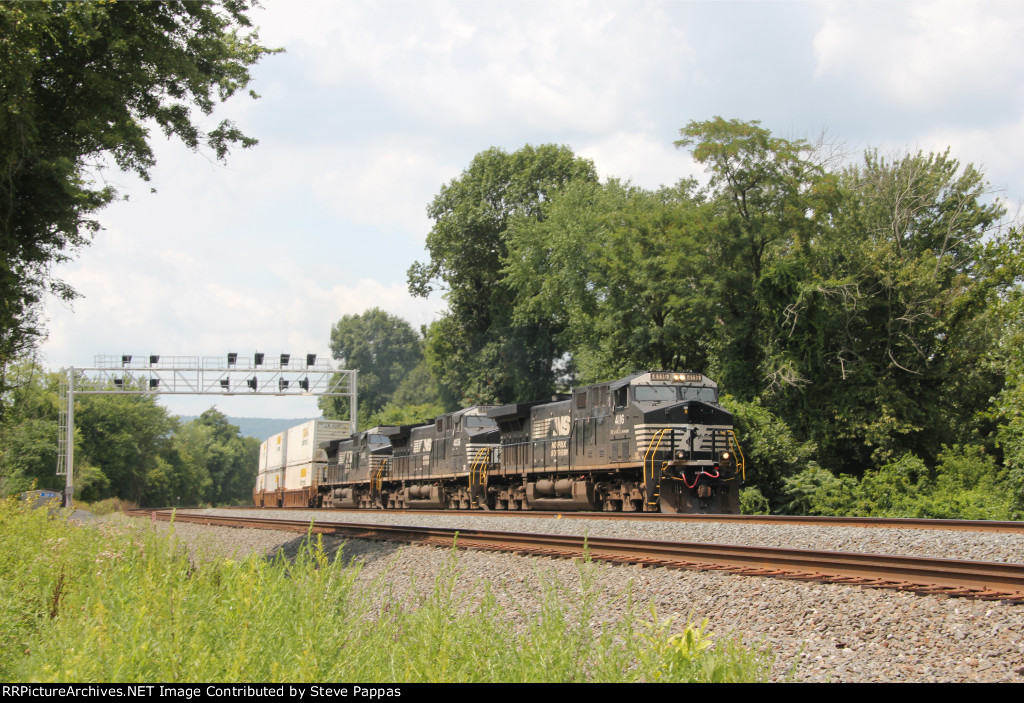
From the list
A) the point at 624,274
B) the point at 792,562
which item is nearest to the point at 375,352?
the point at 624,274

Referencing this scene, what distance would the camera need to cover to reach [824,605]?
713cm

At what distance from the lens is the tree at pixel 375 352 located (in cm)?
9406

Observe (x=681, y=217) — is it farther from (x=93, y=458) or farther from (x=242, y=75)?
(x=93, y=458)

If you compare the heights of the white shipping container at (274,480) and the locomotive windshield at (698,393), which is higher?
the locomotive windshield at (698,393)

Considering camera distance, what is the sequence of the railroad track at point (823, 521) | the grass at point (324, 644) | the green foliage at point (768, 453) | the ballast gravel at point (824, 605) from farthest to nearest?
the green foliage at point (768, 453), the railroad track at point (823, 521), the ballast gravel at point (824, 605), the grass at point (324, 644)

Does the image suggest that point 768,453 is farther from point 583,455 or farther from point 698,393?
point 583,455

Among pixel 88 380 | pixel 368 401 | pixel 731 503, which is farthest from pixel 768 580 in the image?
pixel 368 401

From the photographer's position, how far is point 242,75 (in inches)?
696

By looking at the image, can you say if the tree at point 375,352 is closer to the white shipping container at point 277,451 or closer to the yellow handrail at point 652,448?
the white shipping container at point 277,451

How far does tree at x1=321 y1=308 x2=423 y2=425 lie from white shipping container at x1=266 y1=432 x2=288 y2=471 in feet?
140

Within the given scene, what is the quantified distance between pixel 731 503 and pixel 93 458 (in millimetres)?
68086

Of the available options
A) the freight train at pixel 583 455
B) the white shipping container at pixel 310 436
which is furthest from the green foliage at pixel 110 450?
the freight train at pixel 583 455

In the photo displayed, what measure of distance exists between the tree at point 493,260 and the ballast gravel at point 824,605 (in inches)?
1409
